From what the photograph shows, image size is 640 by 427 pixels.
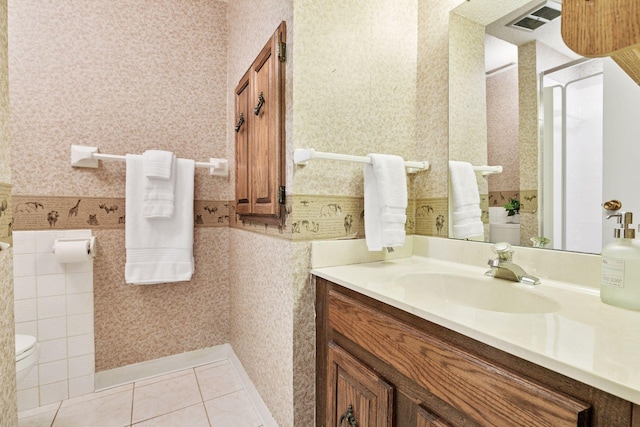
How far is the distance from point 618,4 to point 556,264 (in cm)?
72

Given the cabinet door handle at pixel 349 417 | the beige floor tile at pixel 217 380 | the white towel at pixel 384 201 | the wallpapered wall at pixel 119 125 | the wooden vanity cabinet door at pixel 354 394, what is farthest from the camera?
the beige floor tile at pixel 217 380

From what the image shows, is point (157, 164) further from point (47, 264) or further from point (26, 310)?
point (26, 310)

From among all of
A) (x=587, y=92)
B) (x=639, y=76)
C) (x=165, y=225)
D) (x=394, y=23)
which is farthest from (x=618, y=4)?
(x=165, y=225)

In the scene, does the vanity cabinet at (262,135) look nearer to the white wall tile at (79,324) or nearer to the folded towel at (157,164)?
the folded towel at (157,164)

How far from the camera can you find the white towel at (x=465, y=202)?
1.18 m

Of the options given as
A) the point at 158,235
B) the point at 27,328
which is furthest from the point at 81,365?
the point at 158,235

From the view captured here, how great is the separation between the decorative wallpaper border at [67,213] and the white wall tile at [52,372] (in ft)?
2.41

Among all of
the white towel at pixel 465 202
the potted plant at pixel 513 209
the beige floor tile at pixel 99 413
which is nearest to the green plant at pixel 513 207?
the potted plant at pixel 513 209

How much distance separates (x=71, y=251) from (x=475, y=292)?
190 centimetres

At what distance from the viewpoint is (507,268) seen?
3.08 feet

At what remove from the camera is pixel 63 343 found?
1625 millimetres

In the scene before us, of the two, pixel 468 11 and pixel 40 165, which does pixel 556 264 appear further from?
pixel 40 165

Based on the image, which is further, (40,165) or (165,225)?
(165,225)

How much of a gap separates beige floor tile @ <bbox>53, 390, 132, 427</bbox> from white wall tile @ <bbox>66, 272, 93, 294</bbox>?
60 cm
